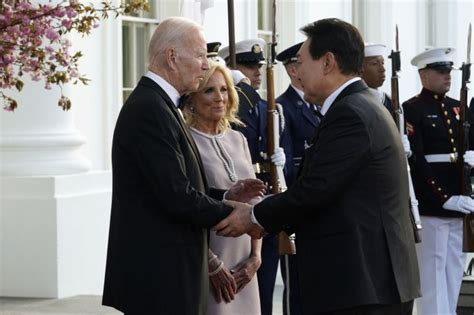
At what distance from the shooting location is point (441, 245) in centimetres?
954

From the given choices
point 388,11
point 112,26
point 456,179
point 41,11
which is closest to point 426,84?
point 456,179

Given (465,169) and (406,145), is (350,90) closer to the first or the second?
(406,145)

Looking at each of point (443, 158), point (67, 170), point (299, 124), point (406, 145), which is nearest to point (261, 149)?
point (299, 124)

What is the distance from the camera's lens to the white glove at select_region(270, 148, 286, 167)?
7.71 meters

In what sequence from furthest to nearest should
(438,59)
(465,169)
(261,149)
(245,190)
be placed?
1. (438,59)
2. (465,169)
3. (261,149)
4. (245,190)

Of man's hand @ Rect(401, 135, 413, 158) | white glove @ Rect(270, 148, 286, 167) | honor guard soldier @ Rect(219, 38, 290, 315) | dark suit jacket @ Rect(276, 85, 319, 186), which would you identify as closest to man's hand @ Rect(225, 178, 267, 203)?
honor guard soldier @ Rect(219, 38, 290, 315)

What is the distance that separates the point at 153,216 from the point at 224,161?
1.16 m

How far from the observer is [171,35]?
539 cm

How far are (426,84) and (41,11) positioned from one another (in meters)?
5.01

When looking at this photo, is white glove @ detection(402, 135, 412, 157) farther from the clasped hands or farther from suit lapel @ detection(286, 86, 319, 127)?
the clasped hands

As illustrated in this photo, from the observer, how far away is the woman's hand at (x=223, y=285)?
5.91 metres

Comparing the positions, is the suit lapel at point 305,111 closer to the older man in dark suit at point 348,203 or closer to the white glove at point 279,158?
the white glove at point 279,158

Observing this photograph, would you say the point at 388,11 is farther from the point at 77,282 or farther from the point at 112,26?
the point at 77,282

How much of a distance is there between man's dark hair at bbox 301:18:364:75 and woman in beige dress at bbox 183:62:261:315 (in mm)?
Answer: 1032
